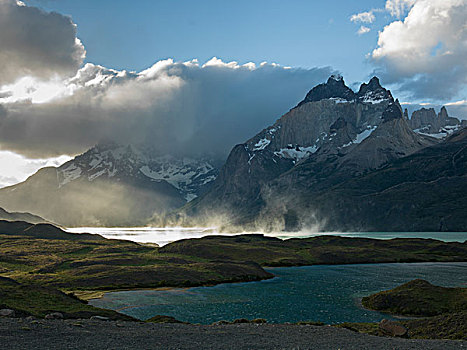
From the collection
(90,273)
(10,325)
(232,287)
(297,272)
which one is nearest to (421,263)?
(297,272)

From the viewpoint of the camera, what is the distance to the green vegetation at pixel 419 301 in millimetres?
79375

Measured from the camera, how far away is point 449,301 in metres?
82.3

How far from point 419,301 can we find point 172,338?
56550mm

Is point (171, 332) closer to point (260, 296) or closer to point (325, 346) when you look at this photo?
point (325, 346)

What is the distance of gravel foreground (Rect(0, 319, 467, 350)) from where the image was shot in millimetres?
38344

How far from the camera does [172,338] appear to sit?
144ft

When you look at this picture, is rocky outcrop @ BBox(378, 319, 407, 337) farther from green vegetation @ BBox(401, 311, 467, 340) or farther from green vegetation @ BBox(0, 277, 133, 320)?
green vegetation @ BBox(0, 277, 133, 320)

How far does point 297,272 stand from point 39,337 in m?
134

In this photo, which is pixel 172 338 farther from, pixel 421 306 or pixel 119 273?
pixel 119 273

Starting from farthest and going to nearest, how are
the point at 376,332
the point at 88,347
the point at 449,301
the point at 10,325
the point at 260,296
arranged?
the point at 260,296, the point at 449,301, the point at 376,332, the point at 10,325, the point at 88,347

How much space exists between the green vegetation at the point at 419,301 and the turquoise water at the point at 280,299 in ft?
13.1

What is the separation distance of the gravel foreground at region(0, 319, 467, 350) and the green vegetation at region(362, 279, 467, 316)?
3435 centimetres

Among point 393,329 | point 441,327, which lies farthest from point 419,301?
point 393,329

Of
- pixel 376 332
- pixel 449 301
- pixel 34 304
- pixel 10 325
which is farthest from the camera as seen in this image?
pixel 449 301
